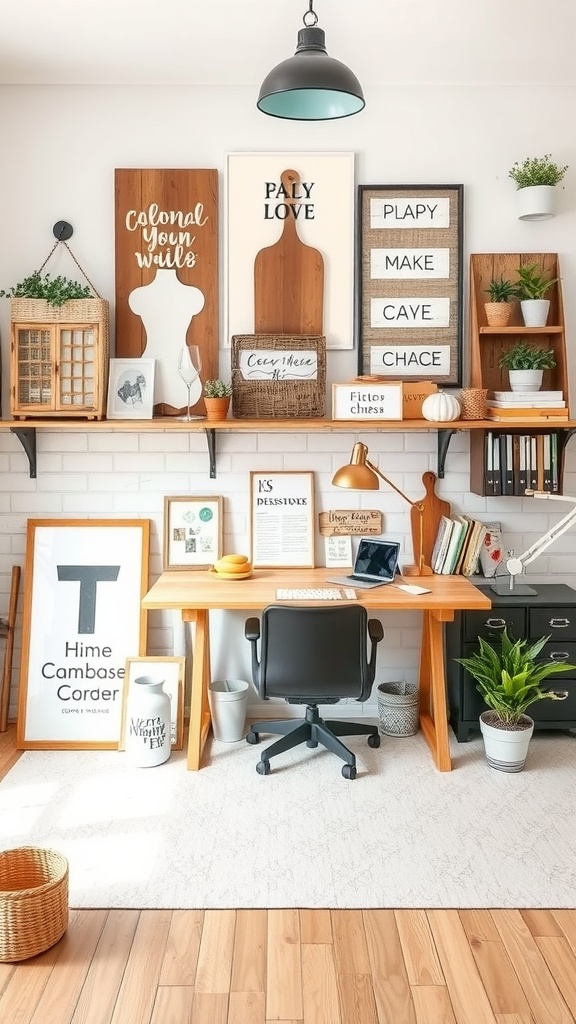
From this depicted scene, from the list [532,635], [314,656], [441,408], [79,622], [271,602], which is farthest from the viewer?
[79,622]

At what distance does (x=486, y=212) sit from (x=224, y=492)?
1690mm

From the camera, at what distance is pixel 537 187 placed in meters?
3.63

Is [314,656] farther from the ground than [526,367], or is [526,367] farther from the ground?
[526,367]

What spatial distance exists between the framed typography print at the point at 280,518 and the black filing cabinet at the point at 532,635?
0.77m

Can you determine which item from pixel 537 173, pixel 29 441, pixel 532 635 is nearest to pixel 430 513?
pixel 532 635

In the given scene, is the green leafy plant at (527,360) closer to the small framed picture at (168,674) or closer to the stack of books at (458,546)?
the stack of books at (458,546)

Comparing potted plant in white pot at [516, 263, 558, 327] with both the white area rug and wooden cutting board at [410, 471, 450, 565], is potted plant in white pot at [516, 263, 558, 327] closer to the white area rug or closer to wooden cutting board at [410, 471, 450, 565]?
wooden cutting board at [410, 471, 450, 565]

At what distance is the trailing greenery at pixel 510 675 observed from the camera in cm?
342

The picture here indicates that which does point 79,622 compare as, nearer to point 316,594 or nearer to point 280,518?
point 280,518

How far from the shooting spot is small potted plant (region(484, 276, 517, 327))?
3.69 m

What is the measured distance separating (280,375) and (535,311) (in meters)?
1.11

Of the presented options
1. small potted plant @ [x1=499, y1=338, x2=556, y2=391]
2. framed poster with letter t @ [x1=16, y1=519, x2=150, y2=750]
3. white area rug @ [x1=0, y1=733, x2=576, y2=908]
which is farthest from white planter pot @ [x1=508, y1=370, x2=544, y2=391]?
framed poster with letter t @ [x1=16, y1=519, x2=150, y2=750]

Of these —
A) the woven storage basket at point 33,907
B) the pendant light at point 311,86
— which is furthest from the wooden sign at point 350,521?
the woven storage basket at point 33,907

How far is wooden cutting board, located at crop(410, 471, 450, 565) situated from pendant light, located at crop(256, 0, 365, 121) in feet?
5.59
